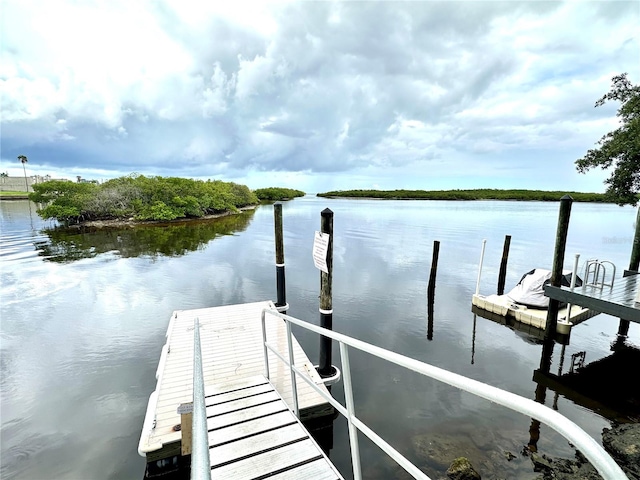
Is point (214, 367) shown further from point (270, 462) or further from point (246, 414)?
point (270, 462)

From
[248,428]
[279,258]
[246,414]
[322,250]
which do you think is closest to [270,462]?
[248,428]

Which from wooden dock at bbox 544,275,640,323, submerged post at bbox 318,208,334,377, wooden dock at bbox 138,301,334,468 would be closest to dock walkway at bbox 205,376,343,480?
wooden dock at bbox 138,301,334,468

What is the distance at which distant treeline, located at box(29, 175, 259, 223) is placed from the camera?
99.7 feet

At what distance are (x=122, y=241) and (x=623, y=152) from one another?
28.9 meters

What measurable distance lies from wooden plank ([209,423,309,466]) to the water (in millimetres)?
2099

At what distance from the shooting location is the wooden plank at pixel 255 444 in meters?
2.72

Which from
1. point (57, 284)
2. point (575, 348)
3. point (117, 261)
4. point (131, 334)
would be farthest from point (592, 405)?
point (117, 261)

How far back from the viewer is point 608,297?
21.9 feet

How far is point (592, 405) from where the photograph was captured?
5.87 metres

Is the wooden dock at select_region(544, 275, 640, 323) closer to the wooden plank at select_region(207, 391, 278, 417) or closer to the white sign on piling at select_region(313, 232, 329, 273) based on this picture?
the white sign on piling at select_region(313, 232, 329, 273)

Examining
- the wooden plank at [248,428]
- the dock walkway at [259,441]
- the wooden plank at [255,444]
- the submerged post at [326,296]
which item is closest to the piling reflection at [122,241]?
the submerged post at [326,296]

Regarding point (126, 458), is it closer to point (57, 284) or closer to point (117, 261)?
point (57, 284)

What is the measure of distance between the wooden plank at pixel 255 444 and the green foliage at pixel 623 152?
18.3m

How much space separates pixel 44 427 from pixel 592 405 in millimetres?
9402
